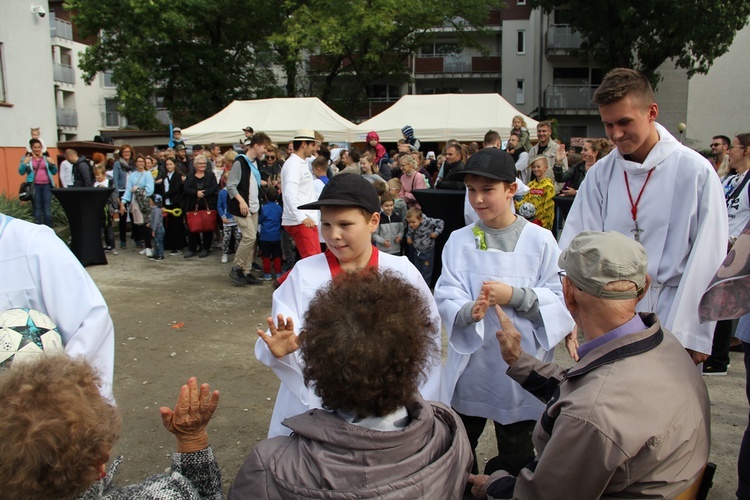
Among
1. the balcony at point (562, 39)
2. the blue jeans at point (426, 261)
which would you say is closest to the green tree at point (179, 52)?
the balcony at point (562, 39)

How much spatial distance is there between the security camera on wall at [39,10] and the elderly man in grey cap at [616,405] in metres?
21.5

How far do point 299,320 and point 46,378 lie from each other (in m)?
1.27

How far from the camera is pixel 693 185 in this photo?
2.83 meters

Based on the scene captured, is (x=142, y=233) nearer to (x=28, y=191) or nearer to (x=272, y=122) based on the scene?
(x=28, y=191)

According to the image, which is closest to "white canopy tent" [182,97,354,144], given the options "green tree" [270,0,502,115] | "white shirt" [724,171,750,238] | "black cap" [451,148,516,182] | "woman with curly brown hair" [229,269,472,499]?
"green tree" [270,0,502,115]

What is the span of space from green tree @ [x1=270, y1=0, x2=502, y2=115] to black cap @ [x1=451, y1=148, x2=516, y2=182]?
25.4 m

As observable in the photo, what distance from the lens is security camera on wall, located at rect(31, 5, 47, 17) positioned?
1878 centimetres

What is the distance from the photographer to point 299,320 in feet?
8.66

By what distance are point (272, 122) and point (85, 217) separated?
9.50 m

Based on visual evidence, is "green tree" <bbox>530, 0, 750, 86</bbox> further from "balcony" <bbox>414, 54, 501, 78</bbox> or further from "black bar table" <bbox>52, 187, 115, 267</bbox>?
"black bar table" <bbox>52, 187, 115, 267</bbox>

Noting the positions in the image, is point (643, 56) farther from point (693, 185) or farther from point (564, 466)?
point (564, 466)

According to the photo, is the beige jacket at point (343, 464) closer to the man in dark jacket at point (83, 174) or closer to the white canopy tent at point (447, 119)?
the man in dark jacket at point (83, 174)

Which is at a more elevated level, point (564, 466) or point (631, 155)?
point (631, 155)

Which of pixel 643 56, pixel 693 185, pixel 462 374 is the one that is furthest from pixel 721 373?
pixel 643 56
